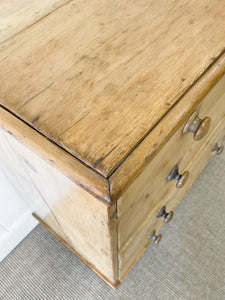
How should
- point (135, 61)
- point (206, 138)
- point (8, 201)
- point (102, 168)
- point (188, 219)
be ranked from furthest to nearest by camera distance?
point (188, 219) < point (8, 201) < point (206, 138) < point (135, 61) < point (102, 168)

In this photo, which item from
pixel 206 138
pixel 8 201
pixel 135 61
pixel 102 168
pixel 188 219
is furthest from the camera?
pixel 188 219

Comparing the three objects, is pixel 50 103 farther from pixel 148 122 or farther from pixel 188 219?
pixel 188 219

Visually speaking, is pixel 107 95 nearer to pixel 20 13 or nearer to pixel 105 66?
pixel 105 66

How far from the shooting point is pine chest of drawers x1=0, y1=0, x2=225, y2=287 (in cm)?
37

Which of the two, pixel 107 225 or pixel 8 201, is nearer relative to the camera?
pixel 107 225

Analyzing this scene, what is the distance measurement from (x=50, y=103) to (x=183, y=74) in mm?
230

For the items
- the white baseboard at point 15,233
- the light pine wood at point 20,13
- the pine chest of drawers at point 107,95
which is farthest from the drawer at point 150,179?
the white baseboard at point 15,233

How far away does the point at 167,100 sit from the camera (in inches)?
16.4

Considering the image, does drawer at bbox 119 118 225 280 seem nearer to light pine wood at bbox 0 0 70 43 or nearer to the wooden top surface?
the wooden top surface

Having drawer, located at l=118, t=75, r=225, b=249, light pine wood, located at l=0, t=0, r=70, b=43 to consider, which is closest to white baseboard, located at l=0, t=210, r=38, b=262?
drawer, located at l=118, t=75, r=225, b=249

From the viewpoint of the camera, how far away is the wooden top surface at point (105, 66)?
0.39 meters

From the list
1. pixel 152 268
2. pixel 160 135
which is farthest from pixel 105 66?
pixel 152 268

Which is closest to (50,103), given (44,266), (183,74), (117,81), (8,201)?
(117,81)

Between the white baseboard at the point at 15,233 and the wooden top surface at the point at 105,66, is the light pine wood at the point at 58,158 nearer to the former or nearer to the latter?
the wooden top surface at the point at 105,66
